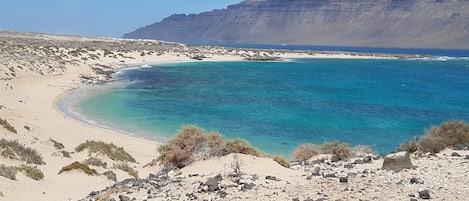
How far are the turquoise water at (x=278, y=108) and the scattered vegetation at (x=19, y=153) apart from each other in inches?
315

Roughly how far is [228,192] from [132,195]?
200cm

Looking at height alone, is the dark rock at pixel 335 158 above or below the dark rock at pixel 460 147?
below

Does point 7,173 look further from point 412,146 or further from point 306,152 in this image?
point 412,146

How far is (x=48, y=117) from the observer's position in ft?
89.7

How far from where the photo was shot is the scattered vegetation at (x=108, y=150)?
18.6 m

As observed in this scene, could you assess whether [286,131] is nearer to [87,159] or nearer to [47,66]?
[87,159]

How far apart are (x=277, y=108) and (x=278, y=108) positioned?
71 millimetres

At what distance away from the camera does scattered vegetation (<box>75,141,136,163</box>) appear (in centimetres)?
1863

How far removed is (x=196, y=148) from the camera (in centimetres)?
1440

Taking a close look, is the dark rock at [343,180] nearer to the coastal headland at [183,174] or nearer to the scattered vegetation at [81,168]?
the coastal headland at [183,174]

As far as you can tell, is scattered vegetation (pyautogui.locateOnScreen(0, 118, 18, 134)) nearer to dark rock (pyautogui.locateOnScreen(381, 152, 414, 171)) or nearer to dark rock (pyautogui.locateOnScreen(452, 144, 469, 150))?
→ dark rock (pyautogui.locateOnScreen(381, 152, 414, 171))

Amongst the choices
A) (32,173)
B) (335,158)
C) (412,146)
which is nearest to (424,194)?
(335,158)

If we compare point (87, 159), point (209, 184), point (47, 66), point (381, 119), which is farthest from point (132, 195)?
point (47, 66)

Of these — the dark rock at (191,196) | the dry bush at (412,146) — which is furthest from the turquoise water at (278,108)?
the dark rock at (191,196)
